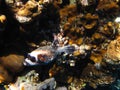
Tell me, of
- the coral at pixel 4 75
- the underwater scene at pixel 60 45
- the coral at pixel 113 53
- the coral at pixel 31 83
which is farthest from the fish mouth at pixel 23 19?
the coral at pixel 113 53

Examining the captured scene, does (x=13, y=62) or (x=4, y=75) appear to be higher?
(x=13, y=62)

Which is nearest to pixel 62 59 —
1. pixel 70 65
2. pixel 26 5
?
pixel 70 65

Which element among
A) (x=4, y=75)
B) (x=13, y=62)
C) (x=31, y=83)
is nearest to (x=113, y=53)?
(x=31, y=83)

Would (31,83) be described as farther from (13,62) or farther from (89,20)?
(89,20)

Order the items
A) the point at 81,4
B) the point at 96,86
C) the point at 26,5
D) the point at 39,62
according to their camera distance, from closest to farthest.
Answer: the point at 26,5 → the point at 39,62 → the point at 81,4 → the point at 96,86

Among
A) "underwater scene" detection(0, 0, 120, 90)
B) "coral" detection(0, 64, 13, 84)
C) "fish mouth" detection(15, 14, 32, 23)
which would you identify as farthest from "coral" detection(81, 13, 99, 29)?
"coral" detection(0, 64, 13, 84)

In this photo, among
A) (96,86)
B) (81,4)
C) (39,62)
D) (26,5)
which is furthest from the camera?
(96,86)

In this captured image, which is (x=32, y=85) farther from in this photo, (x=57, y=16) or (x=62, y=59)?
(x=57, y=16)

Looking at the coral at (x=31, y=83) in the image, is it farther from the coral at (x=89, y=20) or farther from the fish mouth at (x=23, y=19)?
the coral at (x=89, y=20)

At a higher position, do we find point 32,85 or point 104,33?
point 104,33
